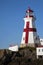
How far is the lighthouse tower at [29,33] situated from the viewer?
6391 centimetres

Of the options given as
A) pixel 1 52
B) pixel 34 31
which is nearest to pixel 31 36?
pixel 34 31

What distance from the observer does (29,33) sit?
2522 inches

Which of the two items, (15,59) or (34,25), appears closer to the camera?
(15,59)

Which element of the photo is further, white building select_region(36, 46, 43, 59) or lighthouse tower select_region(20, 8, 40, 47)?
lighthouse tower select_region(20, 8, 40, 47)

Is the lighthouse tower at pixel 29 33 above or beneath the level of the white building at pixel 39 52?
above

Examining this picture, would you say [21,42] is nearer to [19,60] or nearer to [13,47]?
[13,47]

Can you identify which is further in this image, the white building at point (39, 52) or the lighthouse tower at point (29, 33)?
the lighthouse tower at point (29, 33)

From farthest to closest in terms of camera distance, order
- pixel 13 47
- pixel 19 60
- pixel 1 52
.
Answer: pixel 13 47 → pixel 1 52 → pixel 19 60

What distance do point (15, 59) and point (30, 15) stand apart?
12.3 m

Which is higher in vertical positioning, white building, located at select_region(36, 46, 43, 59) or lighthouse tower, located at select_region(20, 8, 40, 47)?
lighthouse tower, located at select_region(20, 8, 40, 47)

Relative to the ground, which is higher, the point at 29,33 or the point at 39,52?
the point at 29,33

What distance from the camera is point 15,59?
2202 inches

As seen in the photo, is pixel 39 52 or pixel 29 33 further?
pixel 29 33

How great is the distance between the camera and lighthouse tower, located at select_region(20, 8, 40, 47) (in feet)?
210
